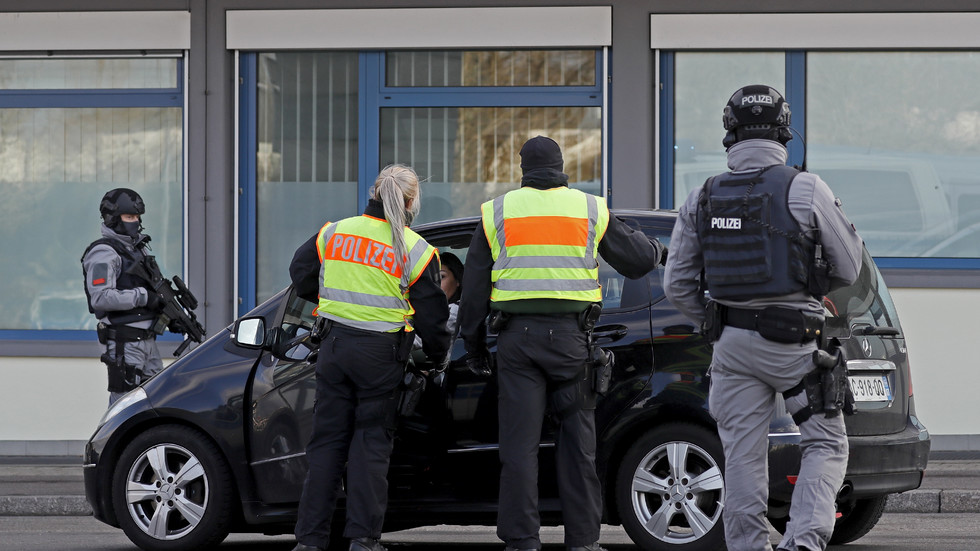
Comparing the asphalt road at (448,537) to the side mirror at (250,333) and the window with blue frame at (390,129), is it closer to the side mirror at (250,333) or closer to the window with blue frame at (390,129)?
the side mirror at (250,333)

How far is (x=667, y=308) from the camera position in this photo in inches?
253

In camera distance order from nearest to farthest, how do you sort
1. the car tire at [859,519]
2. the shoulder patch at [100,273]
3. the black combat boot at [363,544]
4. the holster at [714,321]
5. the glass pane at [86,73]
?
the holster at [714,321] < the black combat boot at [363,544] < the car tire at [859,519] < the shoulder patch at [100,273] < the glass pane at [86,73]

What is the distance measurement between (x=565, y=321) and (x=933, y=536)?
9.29 feet

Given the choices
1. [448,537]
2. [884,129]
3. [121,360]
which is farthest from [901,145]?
[121,360]

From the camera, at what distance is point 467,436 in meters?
6.48

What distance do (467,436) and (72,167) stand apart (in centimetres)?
701

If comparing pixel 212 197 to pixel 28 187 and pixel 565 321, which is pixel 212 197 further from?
pixel 565 321

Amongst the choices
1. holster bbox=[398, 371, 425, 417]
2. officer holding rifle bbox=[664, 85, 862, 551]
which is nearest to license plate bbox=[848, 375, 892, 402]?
officer holding rifle bbox=[664, 85, 862, 551]

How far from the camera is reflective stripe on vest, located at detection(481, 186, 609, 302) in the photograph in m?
6.06

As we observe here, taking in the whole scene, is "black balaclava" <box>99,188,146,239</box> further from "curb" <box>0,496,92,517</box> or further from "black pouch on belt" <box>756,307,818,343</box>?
"black pouch on belt" <box>756,307,818,343</box>

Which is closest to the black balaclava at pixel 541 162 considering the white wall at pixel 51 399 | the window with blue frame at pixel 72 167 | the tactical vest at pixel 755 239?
the tactical vest at pixel 755 239

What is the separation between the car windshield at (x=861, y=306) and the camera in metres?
6.14

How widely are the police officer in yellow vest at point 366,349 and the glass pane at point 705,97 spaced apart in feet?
18.6

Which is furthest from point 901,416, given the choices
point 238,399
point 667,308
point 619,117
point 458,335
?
point 619,117
